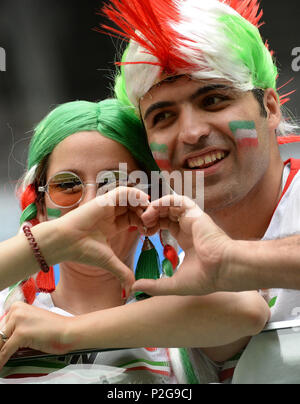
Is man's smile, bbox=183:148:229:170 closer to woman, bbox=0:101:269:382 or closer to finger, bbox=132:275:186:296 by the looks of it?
woman, bbox=0:101:269:382

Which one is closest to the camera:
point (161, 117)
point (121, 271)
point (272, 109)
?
point (121, 271)

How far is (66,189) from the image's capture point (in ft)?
4.46

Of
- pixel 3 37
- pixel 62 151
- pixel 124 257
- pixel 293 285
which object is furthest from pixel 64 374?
pixel 3 37

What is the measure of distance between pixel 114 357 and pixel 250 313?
307 mm

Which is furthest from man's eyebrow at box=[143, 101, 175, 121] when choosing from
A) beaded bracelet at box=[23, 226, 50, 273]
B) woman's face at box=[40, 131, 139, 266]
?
beaded bracelet at box=[23, 226, 50, 273]

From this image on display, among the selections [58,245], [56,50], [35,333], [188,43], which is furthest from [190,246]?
[56,50]

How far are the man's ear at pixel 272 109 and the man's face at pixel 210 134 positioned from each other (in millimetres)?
88

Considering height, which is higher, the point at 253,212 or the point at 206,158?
the point at 206,158

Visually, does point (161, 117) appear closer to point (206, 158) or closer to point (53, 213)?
point (206, 158)

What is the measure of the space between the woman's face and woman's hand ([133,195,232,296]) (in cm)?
26

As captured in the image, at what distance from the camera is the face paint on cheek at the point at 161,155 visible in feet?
4.71

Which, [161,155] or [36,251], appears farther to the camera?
[161,155]

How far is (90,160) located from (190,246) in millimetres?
427

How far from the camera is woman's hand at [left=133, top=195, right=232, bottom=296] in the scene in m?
0.97
